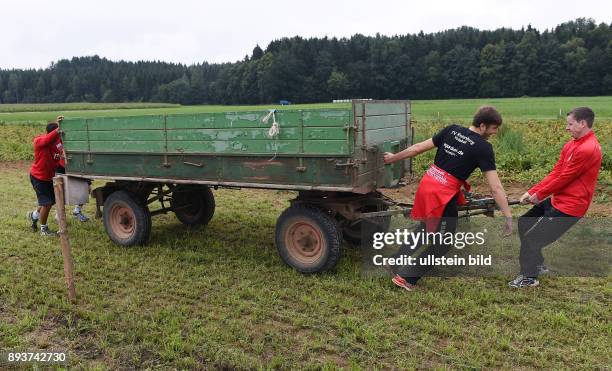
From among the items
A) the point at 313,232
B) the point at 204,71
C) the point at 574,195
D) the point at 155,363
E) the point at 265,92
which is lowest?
the point at 155,363

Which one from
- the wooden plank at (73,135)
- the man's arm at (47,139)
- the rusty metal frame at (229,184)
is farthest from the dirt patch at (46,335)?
the man's arm at (47,139)

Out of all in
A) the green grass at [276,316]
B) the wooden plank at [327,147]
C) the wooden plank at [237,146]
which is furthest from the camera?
the wooden plank at [237,146]

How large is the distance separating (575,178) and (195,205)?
5.28 metres

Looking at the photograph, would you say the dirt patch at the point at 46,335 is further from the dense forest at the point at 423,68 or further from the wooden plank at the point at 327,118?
the dense forest at the point at 423,68

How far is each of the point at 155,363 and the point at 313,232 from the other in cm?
225

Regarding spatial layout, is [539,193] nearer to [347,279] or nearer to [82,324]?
[347,279]

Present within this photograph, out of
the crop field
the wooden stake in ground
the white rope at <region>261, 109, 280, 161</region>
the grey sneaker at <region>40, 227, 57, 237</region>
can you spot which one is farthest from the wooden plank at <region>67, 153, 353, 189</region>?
the wooden stake in ground

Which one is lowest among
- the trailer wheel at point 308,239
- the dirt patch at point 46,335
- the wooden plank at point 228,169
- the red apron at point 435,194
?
the dirt patch at point 46,335

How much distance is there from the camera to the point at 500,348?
3746mm

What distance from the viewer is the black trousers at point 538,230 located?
15.3 ft

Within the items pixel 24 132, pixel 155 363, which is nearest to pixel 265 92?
pixel 24 132

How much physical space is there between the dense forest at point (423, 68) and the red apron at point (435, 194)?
5332cm

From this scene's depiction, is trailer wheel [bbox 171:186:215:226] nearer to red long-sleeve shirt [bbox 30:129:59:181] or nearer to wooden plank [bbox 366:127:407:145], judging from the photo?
red long-sleeve shirt [bbox 30:129:59:181]

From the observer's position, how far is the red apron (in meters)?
4.62
